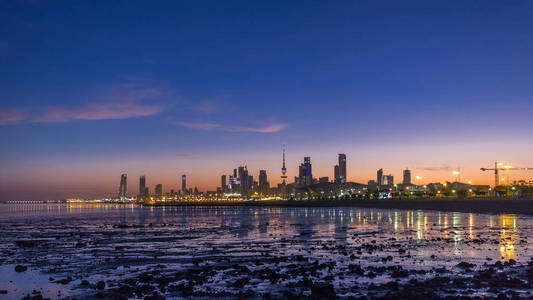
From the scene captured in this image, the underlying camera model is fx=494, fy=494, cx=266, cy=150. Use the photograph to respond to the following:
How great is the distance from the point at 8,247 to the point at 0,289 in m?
20.7

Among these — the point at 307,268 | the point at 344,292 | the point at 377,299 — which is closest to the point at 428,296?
the point at 377,299

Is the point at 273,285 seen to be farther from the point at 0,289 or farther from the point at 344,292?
the point at 0,289

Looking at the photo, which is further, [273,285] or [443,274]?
[443,274]

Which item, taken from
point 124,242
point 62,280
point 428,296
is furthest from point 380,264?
point 124,242

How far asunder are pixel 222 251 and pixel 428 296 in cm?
1886

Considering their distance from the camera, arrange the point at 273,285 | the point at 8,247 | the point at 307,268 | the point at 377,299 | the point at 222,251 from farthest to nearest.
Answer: the point at 8,247
the point at 222,251
the point at 307,268
the point at 273,285
the point at 377,299

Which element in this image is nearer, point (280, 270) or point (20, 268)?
point (280, 270)

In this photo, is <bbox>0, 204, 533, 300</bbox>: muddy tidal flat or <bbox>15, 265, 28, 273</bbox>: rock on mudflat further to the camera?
<bbox>15, 265, 28, 273</bbox>: rock on mudflat

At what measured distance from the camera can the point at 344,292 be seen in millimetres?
18156

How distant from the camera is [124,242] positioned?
42.2m

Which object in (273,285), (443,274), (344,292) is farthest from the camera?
(443,274)

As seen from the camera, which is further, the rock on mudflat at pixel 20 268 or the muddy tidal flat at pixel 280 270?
the rock on mudflat at pixel 20 268

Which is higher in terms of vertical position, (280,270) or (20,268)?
(280,270)

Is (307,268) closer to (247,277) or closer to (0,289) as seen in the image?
(247,277)
